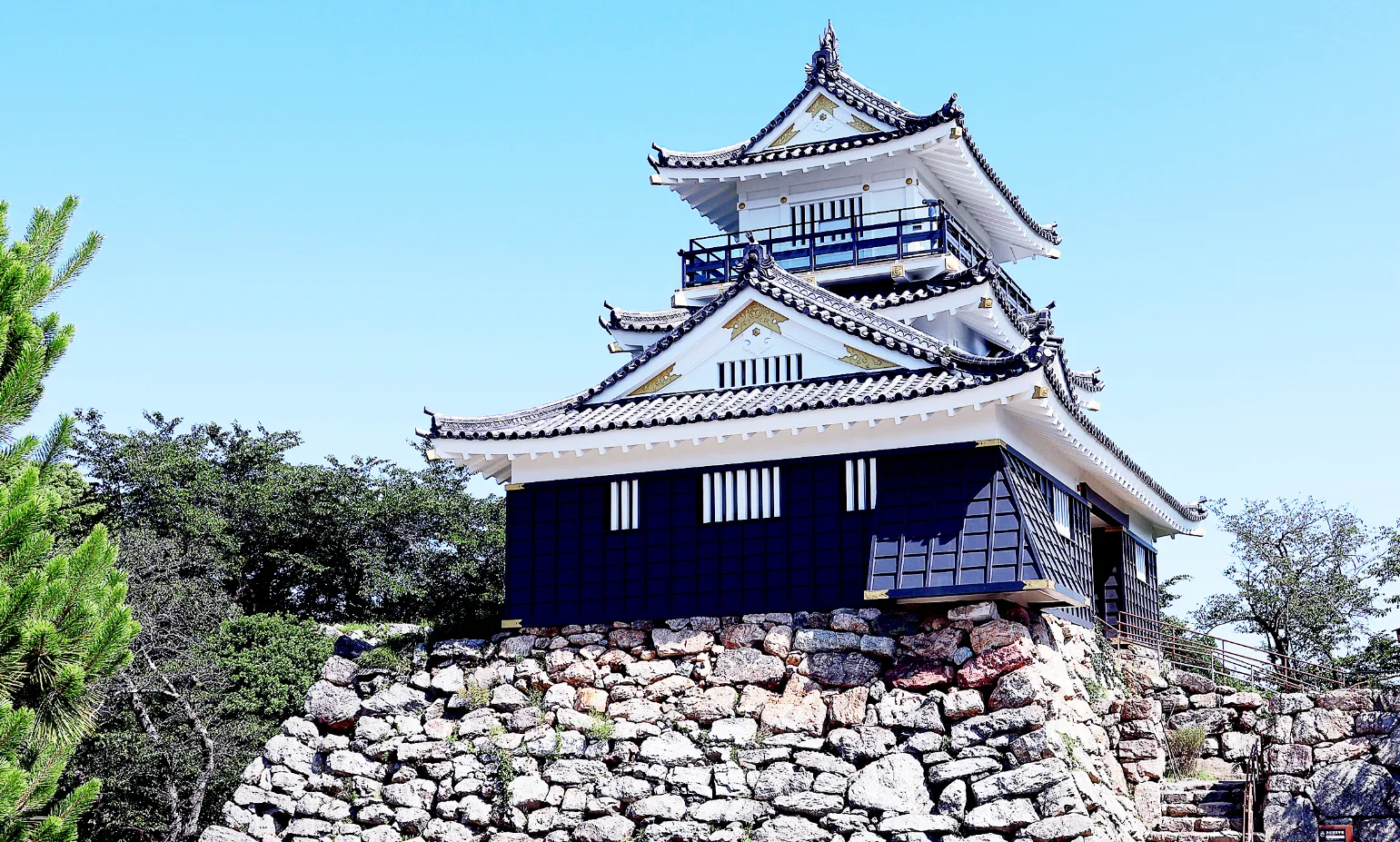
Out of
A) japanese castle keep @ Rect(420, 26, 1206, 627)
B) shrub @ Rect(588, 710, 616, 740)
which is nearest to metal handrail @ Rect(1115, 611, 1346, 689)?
japanese castle keep @ Rect(420, 26, 1206, 627)

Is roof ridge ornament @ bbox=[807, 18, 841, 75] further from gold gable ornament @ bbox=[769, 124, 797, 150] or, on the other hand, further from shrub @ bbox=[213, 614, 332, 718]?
shrub @ bbox=[213, 614, 332, 718]

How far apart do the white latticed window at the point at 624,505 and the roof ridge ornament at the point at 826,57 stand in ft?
30.8

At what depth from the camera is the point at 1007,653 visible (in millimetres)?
17516

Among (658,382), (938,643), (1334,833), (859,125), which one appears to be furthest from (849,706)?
(859,125)

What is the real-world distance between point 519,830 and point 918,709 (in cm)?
527

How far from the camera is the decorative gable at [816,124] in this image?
25438mm

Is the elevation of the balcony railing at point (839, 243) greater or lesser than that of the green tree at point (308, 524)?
greater

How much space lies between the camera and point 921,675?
58.4 ft

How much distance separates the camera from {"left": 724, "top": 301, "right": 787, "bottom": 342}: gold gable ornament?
20766 mm

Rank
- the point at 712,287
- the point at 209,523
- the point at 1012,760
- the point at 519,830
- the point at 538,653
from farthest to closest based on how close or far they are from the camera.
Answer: the point at 209,523
the point at 712,287
the point at 538,653
the point at 519,830
the point at 1012,760

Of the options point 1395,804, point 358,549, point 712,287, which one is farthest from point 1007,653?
point 358,549

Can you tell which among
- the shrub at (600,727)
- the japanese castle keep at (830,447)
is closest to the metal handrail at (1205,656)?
the japanese castle keep at (830,447)

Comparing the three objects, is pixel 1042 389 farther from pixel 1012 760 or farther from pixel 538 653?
pixel 538 653

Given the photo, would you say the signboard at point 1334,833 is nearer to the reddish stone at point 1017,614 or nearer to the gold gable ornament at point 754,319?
the reddish stone at point 1017,614
